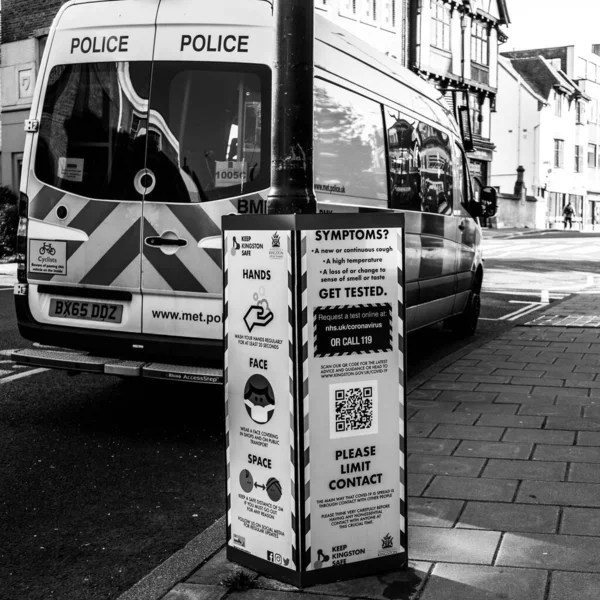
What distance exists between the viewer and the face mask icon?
3637 millimetres

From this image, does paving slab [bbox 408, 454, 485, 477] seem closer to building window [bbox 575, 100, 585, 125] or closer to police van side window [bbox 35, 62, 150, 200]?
police van side window [bbox 35, 62, 150, 200]

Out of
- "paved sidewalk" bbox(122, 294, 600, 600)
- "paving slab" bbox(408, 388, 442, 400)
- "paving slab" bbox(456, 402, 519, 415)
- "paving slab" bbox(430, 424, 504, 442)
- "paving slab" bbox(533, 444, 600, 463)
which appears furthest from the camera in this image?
"paving slab" bbox(408, 388, 442, 400)

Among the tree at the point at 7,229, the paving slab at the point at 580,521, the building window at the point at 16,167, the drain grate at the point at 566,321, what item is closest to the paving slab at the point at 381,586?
the paving slab at the point at 580,521

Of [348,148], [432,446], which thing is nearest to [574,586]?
[432,446]

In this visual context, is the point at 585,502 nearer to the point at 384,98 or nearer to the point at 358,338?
the point at 358,338

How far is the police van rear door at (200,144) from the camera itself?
5.79 metres

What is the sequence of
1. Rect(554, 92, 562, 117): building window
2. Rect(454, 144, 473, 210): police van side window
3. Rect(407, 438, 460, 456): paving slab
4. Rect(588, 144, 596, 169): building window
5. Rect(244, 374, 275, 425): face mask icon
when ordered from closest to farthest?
Rect(244, 374, 275, 425): face mask icon < Rect(407, 438, 460, 456): paving slab < Rect(454, 144, 473, 210): police van side window < Rect(554, 92, 562, 117): building window < Rect(588, 144, 596, 169): building window

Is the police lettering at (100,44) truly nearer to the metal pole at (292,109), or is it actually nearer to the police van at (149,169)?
the police van at (149,169)

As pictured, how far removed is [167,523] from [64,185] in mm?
2672

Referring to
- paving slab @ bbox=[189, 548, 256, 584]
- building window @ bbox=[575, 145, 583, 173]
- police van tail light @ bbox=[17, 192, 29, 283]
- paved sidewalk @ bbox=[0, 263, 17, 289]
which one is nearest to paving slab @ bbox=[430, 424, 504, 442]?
paving slab @ bbox=[189, 548, 256, 584]

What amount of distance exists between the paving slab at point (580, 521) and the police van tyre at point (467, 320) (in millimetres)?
6679

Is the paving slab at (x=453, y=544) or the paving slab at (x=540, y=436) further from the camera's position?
the paving slab at (x=540, y=436)

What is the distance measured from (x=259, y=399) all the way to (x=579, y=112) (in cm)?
7006

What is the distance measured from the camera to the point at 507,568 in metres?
3.67
